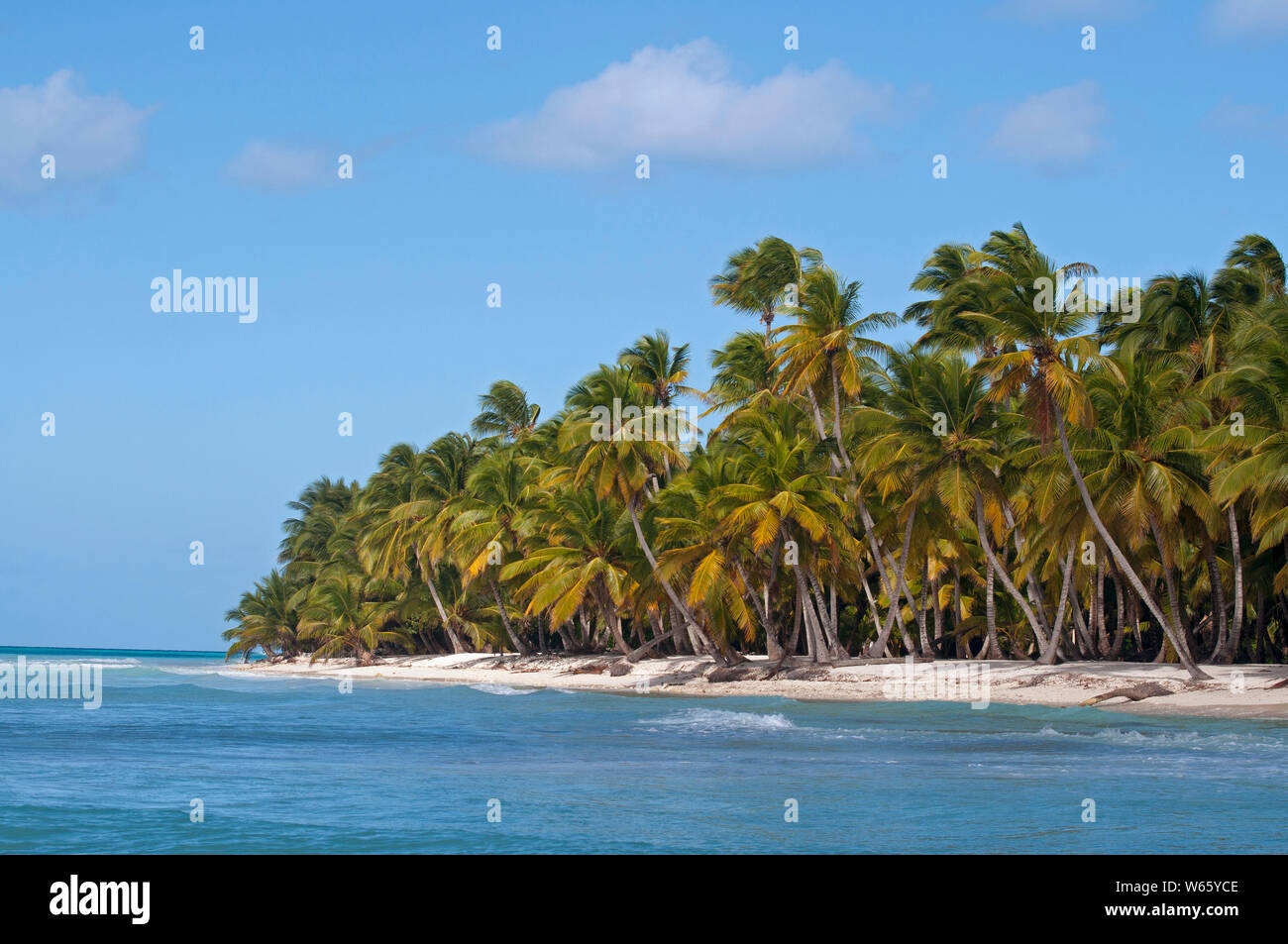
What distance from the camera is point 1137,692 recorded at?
2595 centimetres

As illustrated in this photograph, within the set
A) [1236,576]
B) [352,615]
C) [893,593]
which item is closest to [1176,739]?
[1236,576]

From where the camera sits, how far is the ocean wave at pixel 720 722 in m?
23.7

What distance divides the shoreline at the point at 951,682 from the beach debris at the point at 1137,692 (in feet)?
0.29

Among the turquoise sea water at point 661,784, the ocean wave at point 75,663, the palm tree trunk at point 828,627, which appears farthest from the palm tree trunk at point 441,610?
the ocean wave at point 75,663

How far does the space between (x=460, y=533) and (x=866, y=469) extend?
2175 centimetres

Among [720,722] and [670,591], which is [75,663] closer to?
[670,591]

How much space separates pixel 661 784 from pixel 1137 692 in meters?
14.8

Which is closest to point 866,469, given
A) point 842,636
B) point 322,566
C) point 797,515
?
point 797,515

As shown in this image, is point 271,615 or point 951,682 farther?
point 271,615

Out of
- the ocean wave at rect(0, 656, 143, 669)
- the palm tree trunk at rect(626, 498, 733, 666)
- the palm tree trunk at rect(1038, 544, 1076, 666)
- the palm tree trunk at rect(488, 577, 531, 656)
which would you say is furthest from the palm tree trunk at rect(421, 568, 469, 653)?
the ocean wave at rect(0, 656, 143, 669)

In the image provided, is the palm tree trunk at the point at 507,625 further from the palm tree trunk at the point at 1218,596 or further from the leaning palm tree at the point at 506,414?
the palm tree trunk at the point at 1218,596

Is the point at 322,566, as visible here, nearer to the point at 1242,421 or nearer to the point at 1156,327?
the point at 1156,327

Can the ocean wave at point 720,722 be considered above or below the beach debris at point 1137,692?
below
